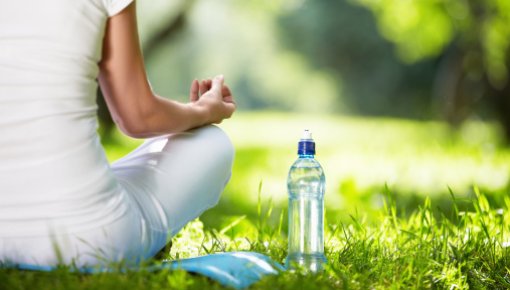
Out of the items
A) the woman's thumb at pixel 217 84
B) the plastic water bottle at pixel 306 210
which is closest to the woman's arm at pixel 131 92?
the woman's thumb at pixel 217 84

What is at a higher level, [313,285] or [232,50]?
[232,50]

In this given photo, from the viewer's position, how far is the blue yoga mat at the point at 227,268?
93.9 inches

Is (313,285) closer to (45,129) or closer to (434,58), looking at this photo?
(45,129)

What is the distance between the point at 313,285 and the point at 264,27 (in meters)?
31.3

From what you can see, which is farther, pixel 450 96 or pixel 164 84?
pixel 164 84

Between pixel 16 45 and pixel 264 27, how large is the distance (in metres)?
31.3

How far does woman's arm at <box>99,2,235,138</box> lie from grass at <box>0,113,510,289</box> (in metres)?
0.47

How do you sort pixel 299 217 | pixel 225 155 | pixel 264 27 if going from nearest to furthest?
pixel 225 155 → pixel 299 217 → pixel 264 27

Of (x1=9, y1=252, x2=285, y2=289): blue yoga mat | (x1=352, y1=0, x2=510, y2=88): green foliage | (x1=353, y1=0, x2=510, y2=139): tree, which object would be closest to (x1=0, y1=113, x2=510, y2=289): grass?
(x1=9, y1=252, x2=285, y2=289): blue yoga mat

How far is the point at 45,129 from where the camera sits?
221cm

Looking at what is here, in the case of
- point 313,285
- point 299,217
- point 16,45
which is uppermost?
point 16,45

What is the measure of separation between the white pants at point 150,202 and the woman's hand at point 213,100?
6cm

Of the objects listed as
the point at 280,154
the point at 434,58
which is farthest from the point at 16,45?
the point at 434,58

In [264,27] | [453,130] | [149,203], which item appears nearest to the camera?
[149,203]
